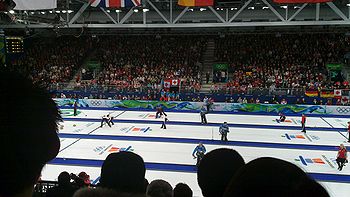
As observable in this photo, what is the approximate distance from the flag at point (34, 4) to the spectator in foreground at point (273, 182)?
14.6m

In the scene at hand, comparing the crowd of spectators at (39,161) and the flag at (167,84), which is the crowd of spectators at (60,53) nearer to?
the flag at (167,84)

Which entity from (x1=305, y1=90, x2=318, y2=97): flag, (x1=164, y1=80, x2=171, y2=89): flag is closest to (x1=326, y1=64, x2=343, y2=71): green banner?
(x1=305, y1=90, x2=318, y2=97): flag

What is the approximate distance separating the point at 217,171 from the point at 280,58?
33.1 m

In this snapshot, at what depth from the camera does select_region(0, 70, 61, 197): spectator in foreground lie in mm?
1049

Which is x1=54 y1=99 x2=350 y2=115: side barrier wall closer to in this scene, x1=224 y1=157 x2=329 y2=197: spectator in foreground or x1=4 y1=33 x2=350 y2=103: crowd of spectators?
x1=4 y1=33 x2=350 y2=103: crowd of spectators

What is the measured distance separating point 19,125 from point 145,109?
27019 millimetres

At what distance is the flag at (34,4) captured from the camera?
13781mm

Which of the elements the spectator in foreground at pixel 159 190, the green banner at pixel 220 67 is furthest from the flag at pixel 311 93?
the spectator in foreground at pixel 159 190

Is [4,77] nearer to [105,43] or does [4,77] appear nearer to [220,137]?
[220,137]

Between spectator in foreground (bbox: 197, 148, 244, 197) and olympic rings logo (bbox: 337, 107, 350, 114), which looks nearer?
spectator in foreground (bbox: 197, 148, 244, 197)

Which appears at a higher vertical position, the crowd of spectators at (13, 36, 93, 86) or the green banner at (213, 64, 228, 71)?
the crowd of spectators at (13, 36, 93, 86)

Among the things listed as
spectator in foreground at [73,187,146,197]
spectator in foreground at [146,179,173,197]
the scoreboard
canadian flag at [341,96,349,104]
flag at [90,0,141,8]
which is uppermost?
flag at [90,0,141,8]

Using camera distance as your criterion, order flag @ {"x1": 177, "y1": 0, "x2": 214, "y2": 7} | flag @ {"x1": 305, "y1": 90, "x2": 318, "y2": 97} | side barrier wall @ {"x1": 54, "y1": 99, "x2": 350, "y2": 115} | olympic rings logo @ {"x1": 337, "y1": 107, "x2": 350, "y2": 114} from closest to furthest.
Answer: flag @ {"x1": 177, "y1": 0, "x2": 214, "y2": 7}
olympic rings logo @ {"x1": 337, "y1": 107, "x2": 350, "y2": 114}
side barrier wall @ {"x1": 54, "y1": 99, "x2": 350, "y2": 115}
flag @ {"x1": 305, "y1": 90, "x2": 318, "y2": 97}

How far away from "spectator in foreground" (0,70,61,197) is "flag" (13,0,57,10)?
1412 cm
